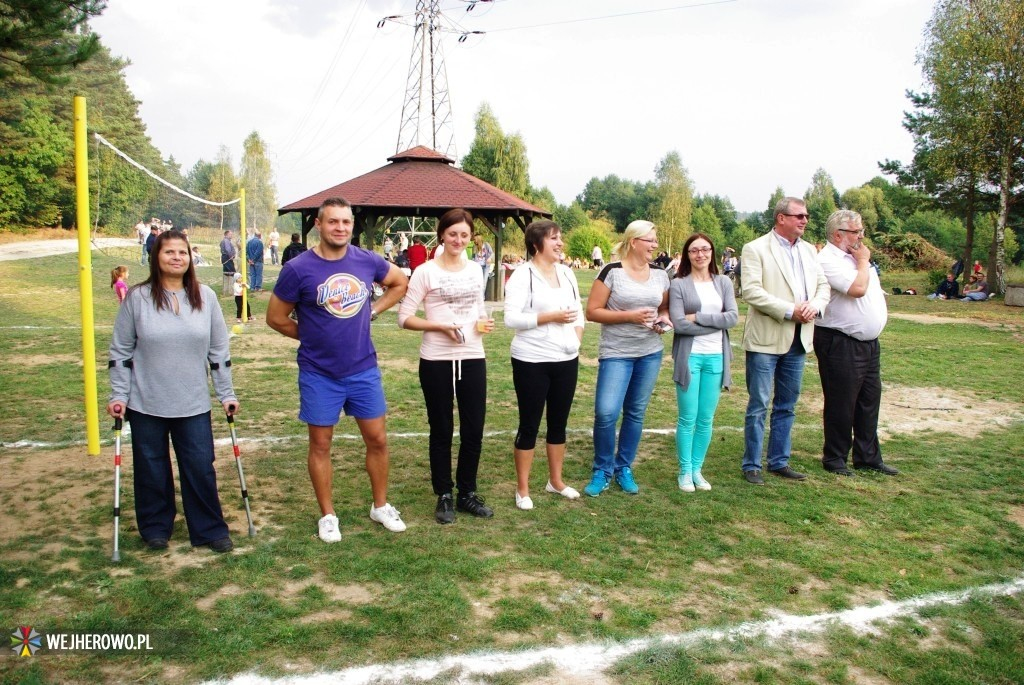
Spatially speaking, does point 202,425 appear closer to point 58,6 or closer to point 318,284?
point 318,284

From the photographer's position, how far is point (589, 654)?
3213 mm

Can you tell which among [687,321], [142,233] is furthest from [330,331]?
[142,233]

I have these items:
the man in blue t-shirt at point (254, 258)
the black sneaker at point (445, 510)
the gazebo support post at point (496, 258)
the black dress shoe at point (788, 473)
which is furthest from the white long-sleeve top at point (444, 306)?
the man in blue t-shirt at point (254, 258)

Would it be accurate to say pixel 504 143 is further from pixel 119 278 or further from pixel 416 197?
pixel 119 278

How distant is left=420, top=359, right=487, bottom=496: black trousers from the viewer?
465 centimetres

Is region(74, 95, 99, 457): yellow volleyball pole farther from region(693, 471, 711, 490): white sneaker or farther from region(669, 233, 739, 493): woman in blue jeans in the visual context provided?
region(693, 471, 711, 490): white sneaker

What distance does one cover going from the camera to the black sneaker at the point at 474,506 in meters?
4.82

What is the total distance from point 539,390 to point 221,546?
2071mm

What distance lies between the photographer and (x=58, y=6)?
561cm

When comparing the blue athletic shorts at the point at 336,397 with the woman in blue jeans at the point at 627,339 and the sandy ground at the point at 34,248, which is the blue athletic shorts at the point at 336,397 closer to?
the woman in blue jeans at the point at 627,339

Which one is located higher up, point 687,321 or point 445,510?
point 687,321

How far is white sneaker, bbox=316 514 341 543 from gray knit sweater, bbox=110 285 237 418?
0.94 metres

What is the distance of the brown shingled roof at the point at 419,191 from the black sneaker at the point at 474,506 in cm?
1582

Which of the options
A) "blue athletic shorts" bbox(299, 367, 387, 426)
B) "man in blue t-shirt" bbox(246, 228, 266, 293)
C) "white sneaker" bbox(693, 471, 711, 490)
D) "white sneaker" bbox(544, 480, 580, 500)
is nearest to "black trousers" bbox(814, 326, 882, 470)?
"white sneaker" bbox(693, 471, 711, 490)
